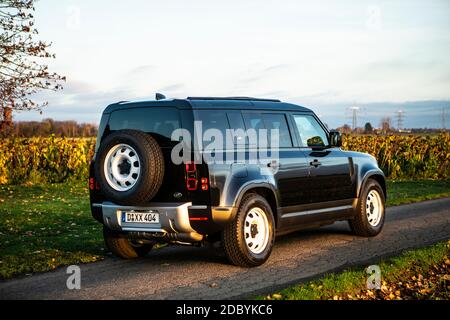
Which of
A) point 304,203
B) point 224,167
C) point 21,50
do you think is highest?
point 21,50

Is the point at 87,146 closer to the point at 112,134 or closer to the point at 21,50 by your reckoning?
the point at 21,50

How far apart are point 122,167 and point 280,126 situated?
2510mm

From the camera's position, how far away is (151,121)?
7809 mm

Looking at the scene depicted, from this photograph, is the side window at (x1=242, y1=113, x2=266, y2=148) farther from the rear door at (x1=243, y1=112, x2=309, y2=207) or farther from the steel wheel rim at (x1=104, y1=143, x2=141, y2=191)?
the steel wheel rim at (x1=104, y1=143, x2=141, y2=191)

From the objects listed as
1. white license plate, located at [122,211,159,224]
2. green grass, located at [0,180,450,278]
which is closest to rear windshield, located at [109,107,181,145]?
white license plate, located at [122,211,159,224]

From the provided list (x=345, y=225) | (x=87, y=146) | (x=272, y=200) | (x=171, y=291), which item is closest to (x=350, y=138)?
(x=87, y=146)

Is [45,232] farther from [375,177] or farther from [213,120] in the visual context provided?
[375,177]

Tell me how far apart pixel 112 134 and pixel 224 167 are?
1.47 metres

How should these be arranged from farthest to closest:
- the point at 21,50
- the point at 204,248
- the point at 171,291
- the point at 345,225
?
the point at 21,50, the point at 345,225, the point at 204,248, the point at 171,291

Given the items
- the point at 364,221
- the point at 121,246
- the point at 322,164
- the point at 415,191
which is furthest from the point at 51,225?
the point at 415,191

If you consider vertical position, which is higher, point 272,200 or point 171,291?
point 272,200

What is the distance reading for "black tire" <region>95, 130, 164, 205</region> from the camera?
7309 mm
